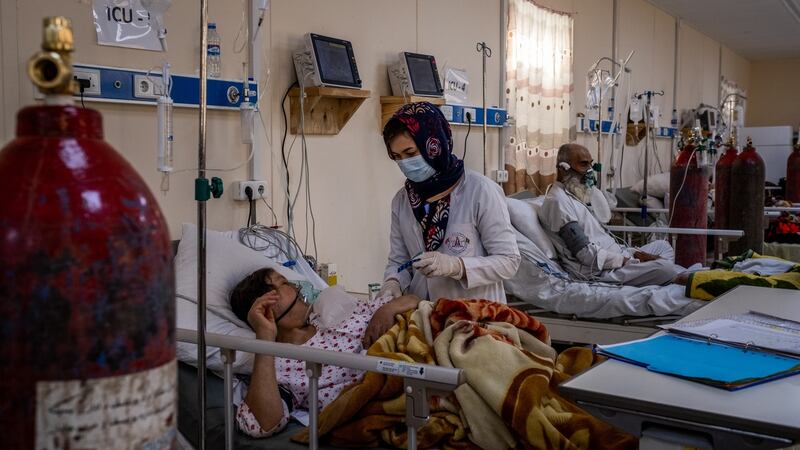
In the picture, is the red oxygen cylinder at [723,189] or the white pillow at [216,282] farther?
the red oxygen cylinder at [723,189]

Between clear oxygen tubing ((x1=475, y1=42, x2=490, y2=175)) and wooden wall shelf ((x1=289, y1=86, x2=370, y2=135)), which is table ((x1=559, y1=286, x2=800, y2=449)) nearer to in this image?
wooden wall shelf ((x1=289, y1=86, x2=370, y2=135))

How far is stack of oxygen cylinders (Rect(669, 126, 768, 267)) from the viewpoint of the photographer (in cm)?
401

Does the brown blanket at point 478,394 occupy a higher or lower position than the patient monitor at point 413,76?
lower

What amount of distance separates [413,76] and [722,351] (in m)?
2.58

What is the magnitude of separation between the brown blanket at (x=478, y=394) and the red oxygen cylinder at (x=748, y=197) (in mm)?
2630

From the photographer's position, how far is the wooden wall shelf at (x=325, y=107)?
320 centimetres

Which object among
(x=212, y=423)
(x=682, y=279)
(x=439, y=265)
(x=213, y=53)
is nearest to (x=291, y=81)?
(x=213, y=53)

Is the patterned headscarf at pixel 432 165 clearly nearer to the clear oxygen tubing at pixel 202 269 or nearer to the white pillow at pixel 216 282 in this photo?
the white pillow at pixel 216 282

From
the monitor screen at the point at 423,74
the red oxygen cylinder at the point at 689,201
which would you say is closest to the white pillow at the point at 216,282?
the monitor screen at the point at 423,74

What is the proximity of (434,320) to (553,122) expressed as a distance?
153 inches

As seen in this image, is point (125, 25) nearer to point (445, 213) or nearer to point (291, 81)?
point (291, 81)

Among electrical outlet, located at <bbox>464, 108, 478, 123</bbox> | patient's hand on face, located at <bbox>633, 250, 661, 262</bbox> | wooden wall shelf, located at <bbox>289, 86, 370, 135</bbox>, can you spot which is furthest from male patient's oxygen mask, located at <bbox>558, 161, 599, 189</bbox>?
wooden wall shelf, located at <bbox>289, 86, 370, 135</bbox>

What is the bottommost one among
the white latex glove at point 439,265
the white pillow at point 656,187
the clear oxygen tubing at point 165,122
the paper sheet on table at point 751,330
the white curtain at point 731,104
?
the paper sheet on table at point 751,330

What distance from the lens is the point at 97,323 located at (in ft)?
1.64
